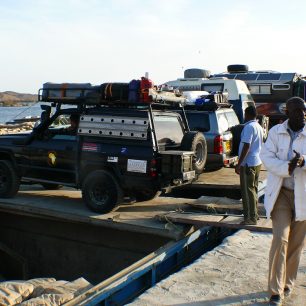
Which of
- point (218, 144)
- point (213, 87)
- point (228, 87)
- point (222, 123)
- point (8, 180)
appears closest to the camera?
point (8, 180)

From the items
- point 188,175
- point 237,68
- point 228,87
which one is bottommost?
point 188,175

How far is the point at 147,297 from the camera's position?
15.2 ft

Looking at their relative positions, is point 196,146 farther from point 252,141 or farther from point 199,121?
→ point 199,121

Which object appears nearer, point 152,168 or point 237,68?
point 152,168

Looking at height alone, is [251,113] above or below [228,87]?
below

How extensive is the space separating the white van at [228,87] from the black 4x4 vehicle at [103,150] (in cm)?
629

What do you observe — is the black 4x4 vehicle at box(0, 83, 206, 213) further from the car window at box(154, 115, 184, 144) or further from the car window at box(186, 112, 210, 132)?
the car window at box(186, 112, 210, 132)

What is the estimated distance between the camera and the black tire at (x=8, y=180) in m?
8.40

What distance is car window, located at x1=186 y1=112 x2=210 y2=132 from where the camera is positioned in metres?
10.0

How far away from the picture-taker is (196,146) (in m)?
7.73

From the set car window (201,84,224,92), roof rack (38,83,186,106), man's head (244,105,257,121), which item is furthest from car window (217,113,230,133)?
car window (201,84,224,92)

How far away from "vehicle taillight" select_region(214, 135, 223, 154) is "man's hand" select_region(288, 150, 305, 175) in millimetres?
5523

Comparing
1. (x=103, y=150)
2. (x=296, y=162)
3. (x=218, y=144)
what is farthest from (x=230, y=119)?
(x=296, y=162)

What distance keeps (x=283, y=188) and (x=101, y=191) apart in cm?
371
